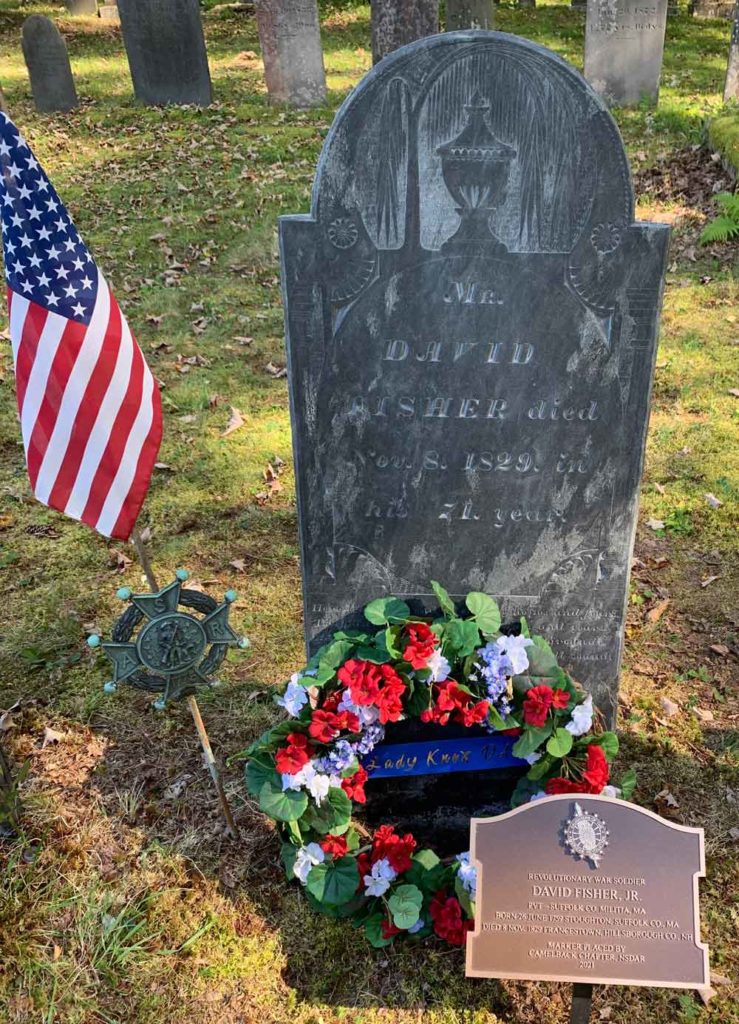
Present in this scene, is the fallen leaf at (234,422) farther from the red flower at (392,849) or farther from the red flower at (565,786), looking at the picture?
the red flower at (565,786)

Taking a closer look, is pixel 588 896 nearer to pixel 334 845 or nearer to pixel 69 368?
pixel 334 845

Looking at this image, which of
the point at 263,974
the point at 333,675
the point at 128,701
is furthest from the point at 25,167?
the point at 263,974

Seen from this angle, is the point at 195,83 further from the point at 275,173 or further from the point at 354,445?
the point at 354,445

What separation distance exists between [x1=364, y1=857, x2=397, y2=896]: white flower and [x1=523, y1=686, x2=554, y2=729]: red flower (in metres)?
0.77

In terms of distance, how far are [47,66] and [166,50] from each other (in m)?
1.68

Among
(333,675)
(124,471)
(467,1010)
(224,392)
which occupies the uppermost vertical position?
(124,471)

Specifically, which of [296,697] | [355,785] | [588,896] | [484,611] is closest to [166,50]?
[484,611]

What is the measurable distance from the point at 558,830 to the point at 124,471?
1943 millimetres

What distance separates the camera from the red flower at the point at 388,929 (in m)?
3.09

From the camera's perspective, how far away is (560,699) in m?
2.97

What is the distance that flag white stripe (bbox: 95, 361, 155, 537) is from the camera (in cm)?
305

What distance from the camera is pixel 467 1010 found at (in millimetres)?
2967

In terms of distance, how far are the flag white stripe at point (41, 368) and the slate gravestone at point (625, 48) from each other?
10.4 metres

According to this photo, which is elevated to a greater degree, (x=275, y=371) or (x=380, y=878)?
(x=275, y=371)
